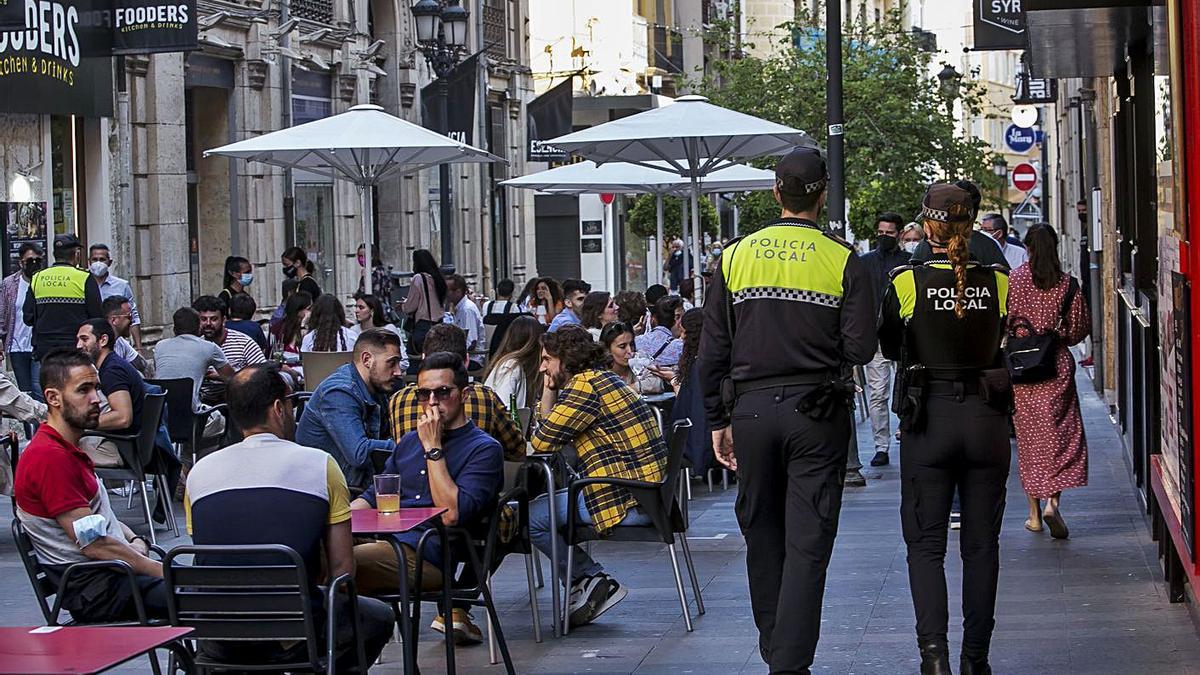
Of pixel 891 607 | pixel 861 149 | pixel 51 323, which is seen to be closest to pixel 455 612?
pixel 891 607

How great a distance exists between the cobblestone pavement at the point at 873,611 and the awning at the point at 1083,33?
284 cm

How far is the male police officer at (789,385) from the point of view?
22.6ft

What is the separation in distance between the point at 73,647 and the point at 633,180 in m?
17.6

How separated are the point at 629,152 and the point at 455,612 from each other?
9.12 metres

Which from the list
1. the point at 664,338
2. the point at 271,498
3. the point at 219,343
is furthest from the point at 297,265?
the point at 271,498

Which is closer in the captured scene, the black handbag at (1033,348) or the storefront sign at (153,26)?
the black handbag at (1033,348)

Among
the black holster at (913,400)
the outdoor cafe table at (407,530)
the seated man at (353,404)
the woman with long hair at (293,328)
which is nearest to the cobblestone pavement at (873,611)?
the outdoor cafe table at (407,530)

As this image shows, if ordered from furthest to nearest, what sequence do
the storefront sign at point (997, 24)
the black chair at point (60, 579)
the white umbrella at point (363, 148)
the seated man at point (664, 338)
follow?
the storefront sign at point (997, 24), the white umbrella at point (363, 148), the seated man at point (664, 338), the black chair at point (60, 579)

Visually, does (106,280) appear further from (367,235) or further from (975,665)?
(975,665)

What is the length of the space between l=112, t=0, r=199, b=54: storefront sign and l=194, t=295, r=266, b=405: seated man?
5.73 meters

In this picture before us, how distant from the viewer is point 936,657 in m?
7.22

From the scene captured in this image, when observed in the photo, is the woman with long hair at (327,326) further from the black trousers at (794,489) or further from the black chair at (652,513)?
the black trousers at (794,489)

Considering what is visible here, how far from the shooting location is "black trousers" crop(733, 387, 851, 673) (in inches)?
270

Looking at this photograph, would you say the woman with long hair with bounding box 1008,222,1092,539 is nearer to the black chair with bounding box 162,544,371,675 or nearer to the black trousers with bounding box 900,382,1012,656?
the black trousers with bounding box 900,382,1012,656
